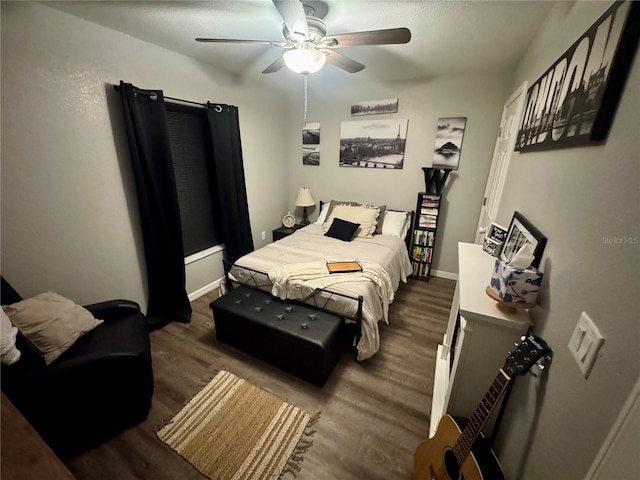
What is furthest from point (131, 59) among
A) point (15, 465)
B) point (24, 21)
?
point (15, 465)

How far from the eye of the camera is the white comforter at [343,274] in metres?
1.84

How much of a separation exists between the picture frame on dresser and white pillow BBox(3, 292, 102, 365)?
2.37 meters

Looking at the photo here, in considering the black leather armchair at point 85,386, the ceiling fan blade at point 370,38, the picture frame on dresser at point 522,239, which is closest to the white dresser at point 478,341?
the picture frame on dresser at point 522,239

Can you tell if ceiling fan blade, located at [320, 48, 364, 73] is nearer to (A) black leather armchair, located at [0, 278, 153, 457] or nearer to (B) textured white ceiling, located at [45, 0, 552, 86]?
(B) textured white ceiling, located at [45, 0, 552, 86]

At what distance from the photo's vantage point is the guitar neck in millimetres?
874

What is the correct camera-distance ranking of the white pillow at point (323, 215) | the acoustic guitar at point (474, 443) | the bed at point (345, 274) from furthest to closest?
the white pillow at point (323, 215)
the bed at point (345, 274)
the acoustic guitar at point (474, 443)

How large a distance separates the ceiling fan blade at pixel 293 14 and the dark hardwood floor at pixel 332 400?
219 centimetres

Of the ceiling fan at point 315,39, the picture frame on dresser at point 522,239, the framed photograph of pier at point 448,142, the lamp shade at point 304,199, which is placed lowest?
the lamp shade at point 304,199

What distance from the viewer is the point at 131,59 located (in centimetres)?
193

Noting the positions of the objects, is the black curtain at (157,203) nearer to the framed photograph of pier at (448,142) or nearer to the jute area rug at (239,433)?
the jute area rug at (239,433)

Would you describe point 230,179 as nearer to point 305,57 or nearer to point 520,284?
point 305,57

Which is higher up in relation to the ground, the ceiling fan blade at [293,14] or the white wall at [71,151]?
the ceiling fan blade at [293,14]

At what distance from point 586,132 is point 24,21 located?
2826mm

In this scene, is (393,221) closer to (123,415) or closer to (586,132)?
(586,132)
